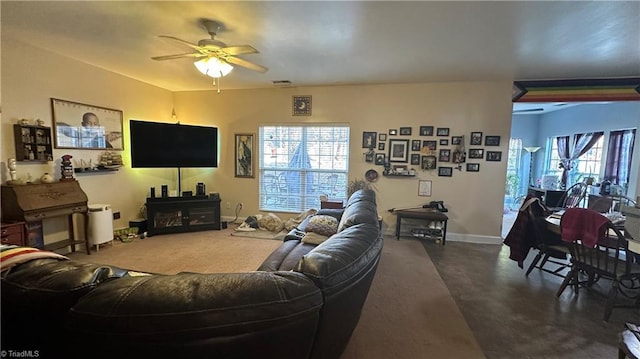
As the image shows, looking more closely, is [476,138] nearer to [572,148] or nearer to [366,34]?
[366,34]

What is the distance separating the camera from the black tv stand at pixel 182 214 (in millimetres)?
4465

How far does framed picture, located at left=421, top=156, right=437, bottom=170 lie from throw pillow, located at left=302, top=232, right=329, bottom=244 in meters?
2.59

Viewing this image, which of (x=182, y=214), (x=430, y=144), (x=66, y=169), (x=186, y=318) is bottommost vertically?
(x=182, y=214)

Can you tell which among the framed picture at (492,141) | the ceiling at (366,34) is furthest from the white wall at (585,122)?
the framed picture at (492,141)

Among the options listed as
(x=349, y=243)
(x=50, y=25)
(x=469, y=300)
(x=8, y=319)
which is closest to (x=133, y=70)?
(x=50, y=25)

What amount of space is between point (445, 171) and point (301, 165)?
2.49 meters

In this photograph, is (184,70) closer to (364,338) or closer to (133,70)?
(133,70)

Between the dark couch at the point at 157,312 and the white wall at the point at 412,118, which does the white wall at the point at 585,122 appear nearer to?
the white wall at the point at 412,118

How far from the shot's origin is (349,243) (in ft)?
4.40

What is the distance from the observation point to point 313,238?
2777 mm

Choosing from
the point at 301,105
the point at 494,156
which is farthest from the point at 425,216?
the point at 301,105

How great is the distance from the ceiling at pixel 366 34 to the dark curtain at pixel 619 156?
1970mm

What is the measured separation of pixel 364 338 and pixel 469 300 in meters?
1.24

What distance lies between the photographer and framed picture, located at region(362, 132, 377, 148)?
4.71 m
